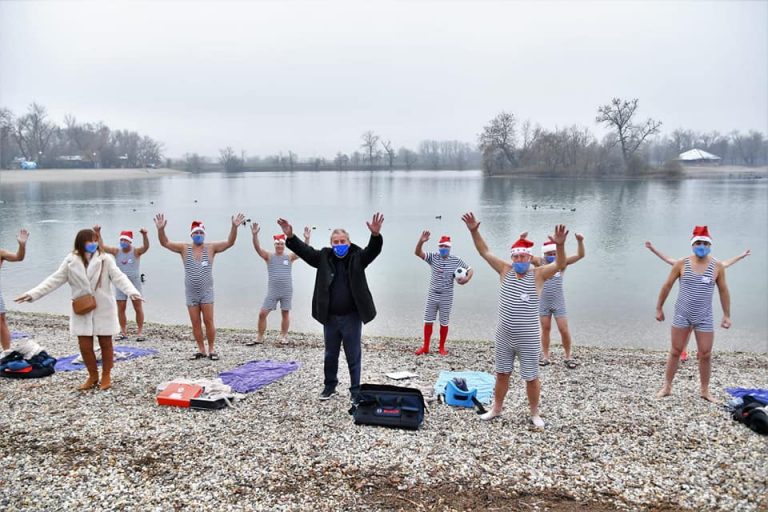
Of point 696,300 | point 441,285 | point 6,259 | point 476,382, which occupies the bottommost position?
point 476,382

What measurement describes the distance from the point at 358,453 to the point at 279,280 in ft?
16.2

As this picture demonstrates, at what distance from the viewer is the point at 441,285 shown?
9438mm

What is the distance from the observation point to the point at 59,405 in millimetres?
6668

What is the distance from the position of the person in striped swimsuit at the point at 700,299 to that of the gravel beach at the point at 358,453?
73 centimetres

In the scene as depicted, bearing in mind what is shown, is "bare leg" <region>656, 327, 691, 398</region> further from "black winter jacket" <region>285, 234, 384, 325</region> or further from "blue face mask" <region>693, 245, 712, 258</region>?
"black winter jacket" <region>285, 234, 384, 325</region>

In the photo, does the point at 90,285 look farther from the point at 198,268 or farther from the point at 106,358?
the point at 198,268

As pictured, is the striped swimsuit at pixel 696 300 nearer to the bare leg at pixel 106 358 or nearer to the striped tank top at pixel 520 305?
the striped tank top at pixel 520 305

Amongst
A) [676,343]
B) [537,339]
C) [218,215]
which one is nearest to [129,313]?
[537,339]

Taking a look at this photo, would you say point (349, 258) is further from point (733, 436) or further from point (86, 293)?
point (733, 436)

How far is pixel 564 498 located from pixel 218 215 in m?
38.9

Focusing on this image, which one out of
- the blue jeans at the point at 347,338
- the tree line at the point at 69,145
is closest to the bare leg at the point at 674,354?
the blue jeans at the point at 347,338

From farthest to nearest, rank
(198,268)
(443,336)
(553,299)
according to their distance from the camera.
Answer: (443,336) < (553,299) < (198,268)

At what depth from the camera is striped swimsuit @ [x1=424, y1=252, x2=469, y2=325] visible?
940 centimetres

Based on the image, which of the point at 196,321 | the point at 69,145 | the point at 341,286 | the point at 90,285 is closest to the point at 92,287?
the point at 90,285
